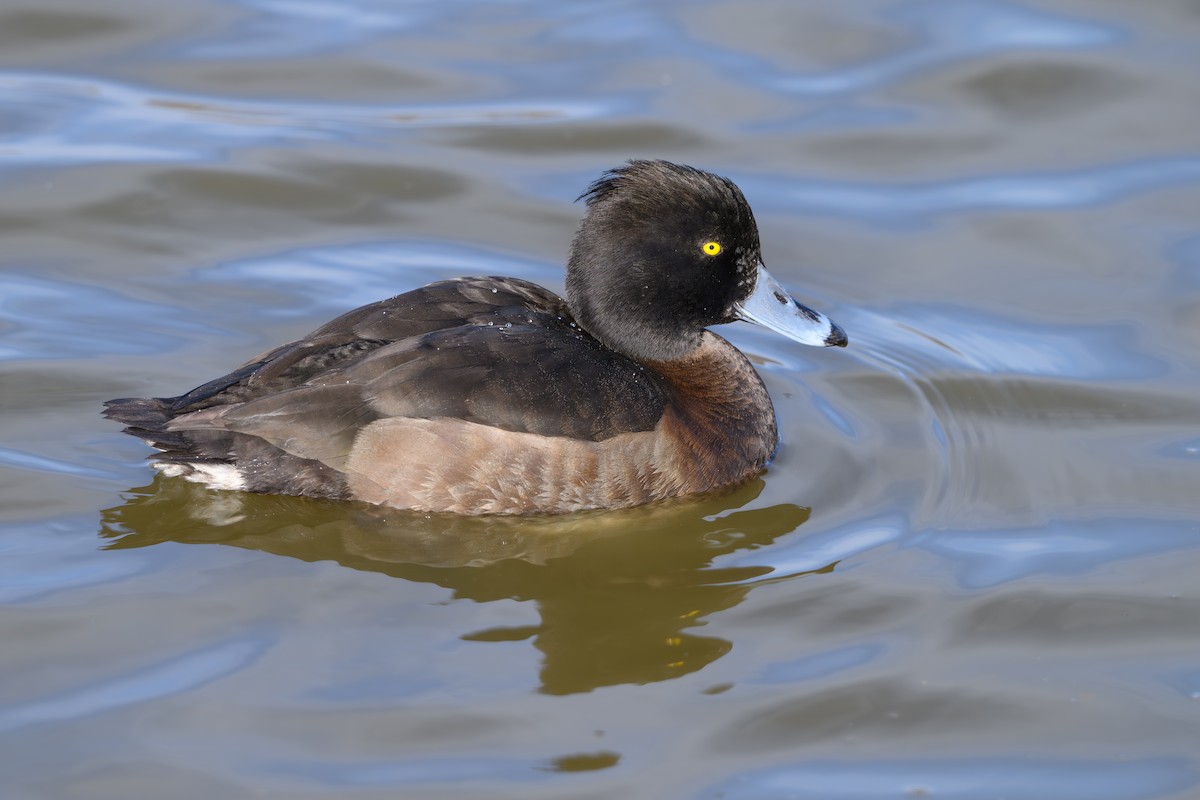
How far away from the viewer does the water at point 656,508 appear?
5.06m

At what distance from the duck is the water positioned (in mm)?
168

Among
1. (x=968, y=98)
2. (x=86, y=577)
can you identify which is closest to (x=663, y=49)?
(x=968, y=98)

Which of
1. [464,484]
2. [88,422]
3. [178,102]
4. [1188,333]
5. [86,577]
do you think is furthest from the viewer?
[178,102]

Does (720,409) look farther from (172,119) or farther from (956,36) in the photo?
(956,36)

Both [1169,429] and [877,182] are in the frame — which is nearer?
[1169,429]

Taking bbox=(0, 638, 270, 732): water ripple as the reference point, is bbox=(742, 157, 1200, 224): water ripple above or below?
above

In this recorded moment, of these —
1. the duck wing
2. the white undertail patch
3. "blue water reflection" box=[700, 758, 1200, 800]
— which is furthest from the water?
the duck wing

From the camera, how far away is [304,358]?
6355 mm

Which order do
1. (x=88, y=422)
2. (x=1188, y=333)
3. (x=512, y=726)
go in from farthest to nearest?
(x=1188, y=333)
(x=88, y=422)
(x=512, y=726)

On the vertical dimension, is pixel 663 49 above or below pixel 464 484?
above

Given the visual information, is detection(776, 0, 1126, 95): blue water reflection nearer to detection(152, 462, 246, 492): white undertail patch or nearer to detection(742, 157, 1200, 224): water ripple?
detection(742, 157, 1200, 224): water ripple

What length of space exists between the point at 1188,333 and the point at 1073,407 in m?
1.12

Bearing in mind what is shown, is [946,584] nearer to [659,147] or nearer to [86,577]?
[86,577]

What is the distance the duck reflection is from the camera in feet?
18.5
